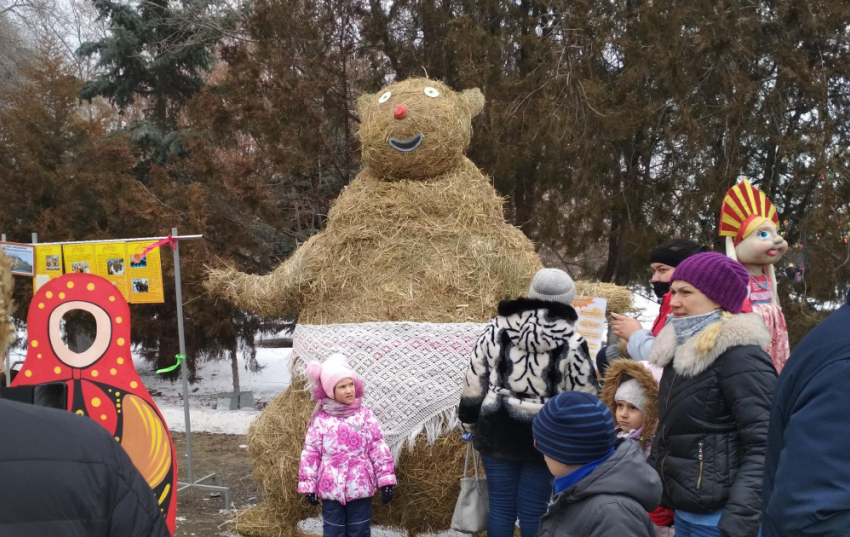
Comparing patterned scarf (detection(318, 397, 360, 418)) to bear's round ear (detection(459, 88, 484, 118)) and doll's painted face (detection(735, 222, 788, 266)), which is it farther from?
doll's painted face (detection(735, 222, 788, 266))

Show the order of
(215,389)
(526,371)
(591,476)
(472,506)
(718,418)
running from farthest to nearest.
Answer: (215,389) < (472,506) < (526,371) < (718,418) < (591,476)

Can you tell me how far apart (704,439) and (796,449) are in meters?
1.19

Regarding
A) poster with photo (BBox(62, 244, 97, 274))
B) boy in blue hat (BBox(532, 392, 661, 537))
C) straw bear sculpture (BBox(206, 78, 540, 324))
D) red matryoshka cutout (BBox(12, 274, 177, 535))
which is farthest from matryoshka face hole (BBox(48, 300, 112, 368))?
boy in blue hat (BBox(532, 392, 661, 537))

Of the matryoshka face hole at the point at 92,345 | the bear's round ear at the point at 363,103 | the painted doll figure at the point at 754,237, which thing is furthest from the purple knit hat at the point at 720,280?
the matryoshka face hole at the point at 92,345

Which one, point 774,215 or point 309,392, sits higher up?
point 774,215

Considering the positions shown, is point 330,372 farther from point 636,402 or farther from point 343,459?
point 636,402

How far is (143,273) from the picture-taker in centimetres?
532

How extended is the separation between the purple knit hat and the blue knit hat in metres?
0.76

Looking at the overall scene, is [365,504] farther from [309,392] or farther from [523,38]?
[523,38]

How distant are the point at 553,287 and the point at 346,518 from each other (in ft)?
5.76

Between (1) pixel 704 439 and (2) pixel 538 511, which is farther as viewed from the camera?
(2) pixel 538 511

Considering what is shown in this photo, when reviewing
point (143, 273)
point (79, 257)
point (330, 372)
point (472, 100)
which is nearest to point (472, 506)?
point (330, 372)

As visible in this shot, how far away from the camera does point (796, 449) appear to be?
4.24 ft

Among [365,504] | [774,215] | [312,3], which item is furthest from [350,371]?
[312,3]
